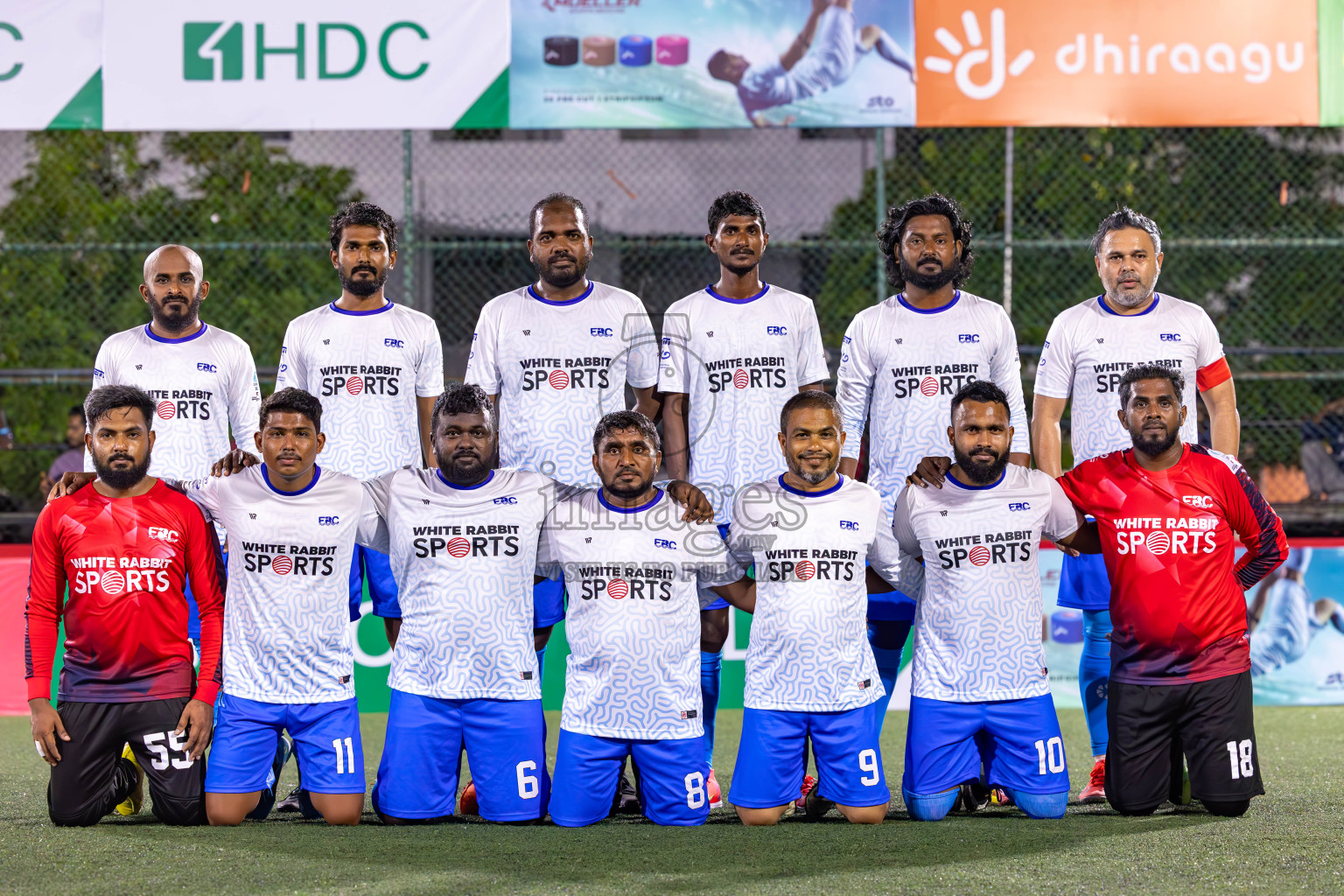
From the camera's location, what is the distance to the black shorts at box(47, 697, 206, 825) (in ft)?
15.7

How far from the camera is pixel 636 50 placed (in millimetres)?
8070

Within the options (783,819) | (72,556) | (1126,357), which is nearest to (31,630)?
(72,556)

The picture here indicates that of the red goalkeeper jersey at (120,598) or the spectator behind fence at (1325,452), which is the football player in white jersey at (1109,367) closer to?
the red goalkeeper jersey at (120,598)

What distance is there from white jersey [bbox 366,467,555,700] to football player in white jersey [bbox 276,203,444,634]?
517mm

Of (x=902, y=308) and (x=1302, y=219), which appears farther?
(x=1302, y=219)

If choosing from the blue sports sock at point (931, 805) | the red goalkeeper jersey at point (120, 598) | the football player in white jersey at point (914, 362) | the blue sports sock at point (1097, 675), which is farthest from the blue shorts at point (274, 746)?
the blue sports sock at point (1097, 675)

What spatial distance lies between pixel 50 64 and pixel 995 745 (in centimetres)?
662

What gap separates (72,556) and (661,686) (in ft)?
7.13

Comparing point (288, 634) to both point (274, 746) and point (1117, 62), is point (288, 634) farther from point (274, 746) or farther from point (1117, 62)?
point (1117, 62)

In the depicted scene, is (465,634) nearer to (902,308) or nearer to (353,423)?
(353,423)

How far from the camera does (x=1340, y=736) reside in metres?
6.81

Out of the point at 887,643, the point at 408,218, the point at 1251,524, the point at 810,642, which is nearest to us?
the point at 810,642

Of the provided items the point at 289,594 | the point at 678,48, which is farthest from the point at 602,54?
the point at 289,594

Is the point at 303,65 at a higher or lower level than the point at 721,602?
higher
